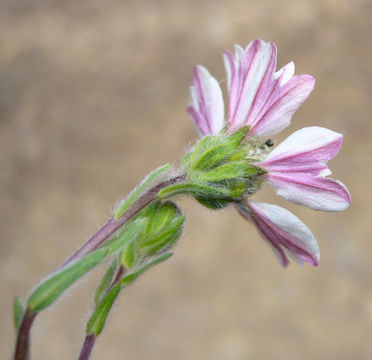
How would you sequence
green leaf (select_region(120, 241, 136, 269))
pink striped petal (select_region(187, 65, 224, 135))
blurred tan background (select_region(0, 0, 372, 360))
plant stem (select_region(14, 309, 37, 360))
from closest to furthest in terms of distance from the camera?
plant stem (select_region(14, 309, 37, 360)) → green leaf (select_region(120, 241, 136, 269)) → pink striped petal (select_region(187, 65, 224, 135)) → blurred tan background (select_region(0, 0, 372, 360))

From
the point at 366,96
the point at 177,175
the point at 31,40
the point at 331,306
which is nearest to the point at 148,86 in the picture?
the point at 31,40

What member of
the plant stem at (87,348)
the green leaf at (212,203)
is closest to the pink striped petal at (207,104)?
the green leaf at (212,203)

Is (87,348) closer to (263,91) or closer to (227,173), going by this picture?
(227,173)

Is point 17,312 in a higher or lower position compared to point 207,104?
lower

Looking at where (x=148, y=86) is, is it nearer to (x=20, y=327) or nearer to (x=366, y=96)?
(x=366, y=96)

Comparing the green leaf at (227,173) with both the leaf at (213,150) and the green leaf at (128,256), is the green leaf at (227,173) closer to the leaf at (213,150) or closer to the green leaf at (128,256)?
the leaf at (213,150)

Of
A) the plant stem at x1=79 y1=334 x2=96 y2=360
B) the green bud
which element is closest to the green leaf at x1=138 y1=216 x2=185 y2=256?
the green bud

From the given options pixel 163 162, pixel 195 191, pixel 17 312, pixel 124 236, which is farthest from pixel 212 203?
pixel 163 162

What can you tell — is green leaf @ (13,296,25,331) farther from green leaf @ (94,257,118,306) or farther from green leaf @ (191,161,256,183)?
green leaf @ (191,161,256,183)
